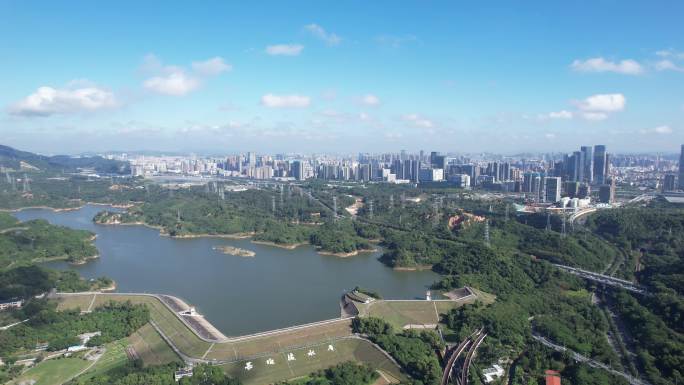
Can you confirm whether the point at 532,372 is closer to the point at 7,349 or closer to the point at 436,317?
the point at 436,317

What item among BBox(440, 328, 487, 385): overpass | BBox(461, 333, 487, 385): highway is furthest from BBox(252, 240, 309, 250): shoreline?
BBox(461, 333, 487, 385): highway

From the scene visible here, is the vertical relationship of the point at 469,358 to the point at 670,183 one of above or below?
below

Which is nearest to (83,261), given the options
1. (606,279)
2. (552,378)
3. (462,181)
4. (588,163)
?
(552,378)

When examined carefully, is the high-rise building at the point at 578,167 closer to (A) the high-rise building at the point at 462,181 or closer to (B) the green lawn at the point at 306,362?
(A) the high-rise building at the point at 462,181

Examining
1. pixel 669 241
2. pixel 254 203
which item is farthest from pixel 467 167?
pixel 669 241

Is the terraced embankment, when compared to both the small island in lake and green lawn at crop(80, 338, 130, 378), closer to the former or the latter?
green lawn at crop(80, 338, 130, 378)

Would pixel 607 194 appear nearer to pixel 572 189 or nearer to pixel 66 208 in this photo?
pixel 572 189
